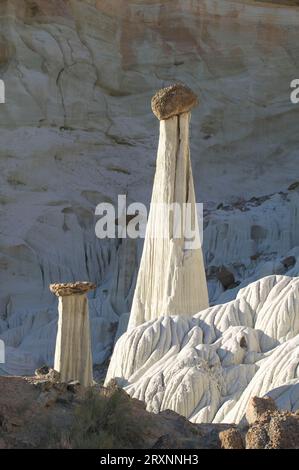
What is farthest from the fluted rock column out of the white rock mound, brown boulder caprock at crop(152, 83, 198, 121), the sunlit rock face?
the sunlit rock face

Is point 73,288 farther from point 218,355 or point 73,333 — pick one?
point 218,355

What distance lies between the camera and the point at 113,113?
39.0 metres

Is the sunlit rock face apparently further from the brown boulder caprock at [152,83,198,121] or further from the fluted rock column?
the fluted rock column

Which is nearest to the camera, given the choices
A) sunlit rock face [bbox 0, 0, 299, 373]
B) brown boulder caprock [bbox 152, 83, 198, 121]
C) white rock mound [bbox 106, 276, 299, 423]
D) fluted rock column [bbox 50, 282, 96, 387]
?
white rock mound [bbox 106, 276, 299, 423]

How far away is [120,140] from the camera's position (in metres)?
38.6

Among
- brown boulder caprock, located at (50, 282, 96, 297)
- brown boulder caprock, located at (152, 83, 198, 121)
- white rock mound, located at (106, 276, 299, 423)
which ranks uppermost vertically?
brown boulder caprock, located at (152, 83, 198, 121)

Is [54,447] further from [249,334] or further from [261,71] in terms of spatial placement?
[261,71]

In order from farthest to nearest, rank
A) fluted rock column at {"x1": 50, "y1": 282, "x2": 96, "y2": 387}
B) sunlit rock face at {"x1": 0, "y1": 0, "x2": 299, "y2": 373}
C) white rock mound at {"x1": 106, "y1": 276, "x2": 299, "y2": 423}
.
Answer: sunlit rock face at {"x1": 0, "y1": 0, "x2": 299, "y2": 373} < fluted rock column at {"x1": 50, "y1": 282, "x2": 96, "y2": 387} < white rock mound at {"x1": 106, "y1": 276, "x2": 299, "y2": 423}

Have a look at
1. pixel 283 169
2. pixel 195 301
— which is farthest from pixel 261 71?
pixel 195 301

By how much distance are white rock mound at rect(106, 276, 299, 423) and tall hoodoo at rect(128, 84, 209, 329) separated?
303 centimetres

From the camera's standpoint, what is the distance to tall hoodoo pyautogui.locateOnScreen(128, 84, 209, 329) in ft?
76.9

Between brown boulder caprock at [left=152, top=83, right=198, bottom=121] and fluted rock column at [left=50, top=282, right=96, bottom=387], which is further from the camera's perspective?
brown boulder caprock at [left=152, top=83, right=198, bottom=121]

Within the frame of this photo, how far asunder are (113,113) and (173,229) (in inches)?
616

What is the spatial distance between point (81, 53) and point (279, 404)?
2508cm
